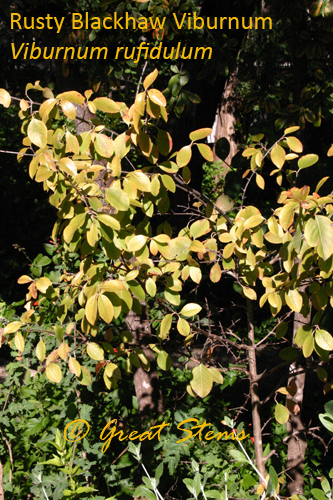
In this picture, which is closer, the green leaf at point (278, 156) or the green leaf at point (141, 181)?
the green leaf at point (141, 181)

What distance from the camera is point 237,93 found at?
8234mm

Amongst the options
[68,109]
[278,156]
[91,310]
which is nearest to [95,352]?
[91,310]

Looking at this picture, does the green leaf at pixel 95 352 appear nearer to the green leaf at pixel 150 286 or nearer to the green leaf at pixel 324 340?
the green leaf at pixel 150 286

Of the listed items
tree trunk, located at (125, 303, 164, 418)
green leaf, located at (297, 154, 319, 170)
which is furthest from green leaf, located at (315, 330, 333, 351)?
tree trunk, located at (125, 303, 164, 418)

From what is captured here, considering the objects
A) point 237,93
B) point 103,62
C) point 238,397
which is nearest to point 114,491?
point 238,397

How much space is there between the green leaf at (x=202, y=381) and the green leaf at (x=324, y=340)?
375 millimetres

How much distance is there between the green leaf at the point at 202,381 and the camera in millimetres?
1398

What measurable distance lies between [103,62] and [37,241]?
3.26 m

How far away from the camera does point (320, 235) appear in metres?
1.01

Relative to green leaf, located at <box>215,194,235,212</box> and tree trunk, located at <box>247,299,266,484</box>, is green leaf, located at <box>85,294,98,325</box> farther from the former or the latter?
tree trunk, located at <box>247,299,266,484</box>

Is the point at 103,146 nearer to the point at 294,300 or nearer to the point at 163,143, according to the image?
the point at 163,143

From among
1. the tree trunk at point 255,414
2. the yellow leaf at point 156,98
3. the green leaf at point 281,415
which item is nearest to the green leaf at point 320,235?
the yellow leaf at point 156,98

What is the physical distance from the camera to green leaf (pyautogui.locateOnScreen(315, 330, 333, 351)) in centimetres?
123

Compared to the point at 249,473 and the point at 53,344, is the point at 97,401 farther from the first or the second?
the point at 249,473
